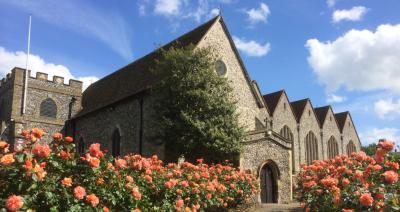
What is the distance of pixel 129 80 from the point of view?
28391mm

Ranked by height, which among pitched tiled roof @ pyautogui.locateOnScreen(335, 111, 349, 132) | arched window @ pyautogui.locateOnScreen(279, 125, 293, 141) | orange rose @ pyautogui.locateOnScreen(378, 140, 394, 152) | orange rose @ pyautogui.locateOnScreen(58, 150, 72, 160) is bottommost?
orange rose @ pyautogui.locateOnScreen(58, 150, 72, 160)

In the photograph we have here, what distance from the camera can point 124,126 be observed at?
2509 centimetres

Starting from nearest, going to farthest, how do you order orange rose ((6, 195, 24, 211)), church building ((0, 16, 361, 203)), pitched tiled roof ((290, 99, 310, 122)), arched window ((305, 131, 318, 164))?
orange rose ((6, 195, 24, 211))
church building ((0, 16, 361, 203))
arched window ((305, 131, 318, 164))
pitched tiled roof ((290, 99, 310, 122))

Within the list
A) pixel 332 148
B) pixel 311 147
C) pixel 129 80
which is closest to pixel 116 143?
pixel 129 80

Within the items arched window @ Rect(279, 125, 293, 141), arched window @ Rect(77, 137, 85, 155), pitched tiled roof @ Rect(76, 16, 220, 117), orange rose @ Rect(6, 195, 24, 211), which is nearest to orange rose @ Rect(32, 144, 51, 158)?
orange rose @ Rect(6, 195, 24, 211)

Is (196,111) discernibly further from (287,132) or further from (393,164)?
(287,132)

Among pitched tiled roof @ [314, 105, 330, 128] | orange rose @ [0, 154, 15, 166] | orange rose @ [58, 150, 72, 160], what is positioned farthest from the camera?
pitched tiled roof @ [314, 105, 330, 128]

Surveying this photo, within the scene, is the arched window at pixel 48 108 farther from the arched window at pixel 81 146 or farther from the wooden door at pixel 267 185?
the wooden door at pixel 267 185

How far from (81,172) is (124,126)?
1873 cm

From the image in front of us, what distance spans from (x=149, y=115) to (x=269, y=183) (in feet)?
Result: 24.2

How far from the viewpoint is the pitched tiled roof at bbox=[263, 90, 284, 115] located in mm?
35219

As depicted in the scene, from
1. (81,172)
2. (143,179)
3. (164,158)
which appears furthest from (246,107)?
(81,172)

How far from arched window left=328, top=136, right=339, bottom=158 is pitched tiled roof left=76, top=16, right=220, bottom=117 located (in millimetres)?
20237

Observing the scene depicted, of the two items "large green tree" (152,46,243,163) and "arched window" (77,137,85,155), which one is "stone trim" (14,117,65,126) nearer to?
"arched window" (77,137,85,155)
